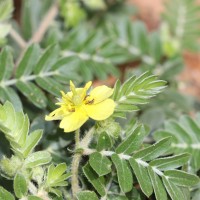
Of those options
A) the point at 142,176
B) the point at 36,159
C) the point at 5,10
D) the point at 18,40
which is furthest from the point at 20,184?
the point at 18,40

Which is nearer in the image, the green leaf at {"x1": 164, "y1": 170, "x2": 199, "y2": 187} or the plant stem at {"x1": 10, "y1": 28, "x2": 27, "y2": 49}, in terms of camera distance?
the green leaf at {"x1": 164, "y1": 170, "x2": 199, "y2": 187}

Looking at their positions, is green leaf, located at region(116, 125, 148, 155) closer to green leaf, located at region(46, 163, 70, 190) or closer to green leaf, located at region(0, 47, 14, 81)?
green leaf, located at region(46, 163, 70, 190)

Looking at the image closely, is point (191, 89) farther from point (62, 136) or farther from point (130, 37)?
point (62, 136)

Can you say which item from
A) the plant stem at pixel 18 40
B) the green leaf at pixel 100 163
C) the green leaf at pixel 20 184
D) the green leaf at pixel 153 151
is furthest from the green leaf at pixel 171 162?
the plant stem at pixel 18 40

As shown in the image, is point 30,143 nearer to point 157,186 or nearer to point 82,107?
point 82,107

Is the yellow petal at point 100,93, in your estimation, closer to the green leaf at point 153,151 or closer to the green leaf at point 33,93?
the green leaf at point 153,151

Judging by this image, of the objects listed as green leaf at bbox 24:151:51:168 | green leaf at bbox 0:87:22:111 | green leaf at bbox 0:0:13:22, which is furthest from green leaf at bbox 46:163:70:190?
green leaf at bbox 0:0:13:22

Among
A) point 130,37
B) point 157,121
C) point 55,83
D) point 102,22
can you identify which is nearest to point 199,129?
point 157,121
